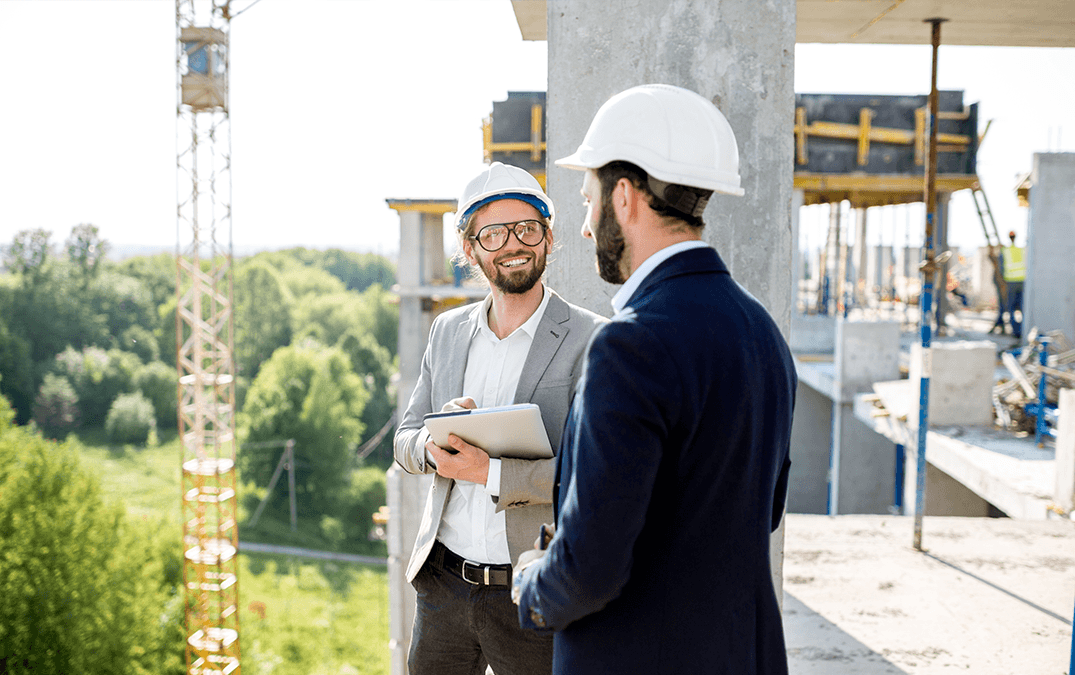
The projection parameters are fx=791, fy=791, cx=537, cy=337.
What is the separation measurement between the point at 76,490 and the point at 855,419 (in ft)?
82.3

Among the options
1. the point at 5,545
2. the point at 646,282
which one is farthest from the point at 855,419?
the point at 5,545

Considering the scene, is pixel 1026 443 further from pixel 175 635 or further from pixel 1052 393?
pixel 175 635

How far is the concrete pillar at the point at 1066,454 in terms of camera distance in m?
6.16

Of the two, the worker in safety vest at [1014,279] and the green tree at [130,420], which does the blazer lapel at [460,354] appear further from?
the green tree at [130,420]

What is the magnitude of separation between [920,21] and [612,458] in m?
3.69

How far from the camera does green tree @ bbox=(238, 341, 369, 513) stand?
2169 inches

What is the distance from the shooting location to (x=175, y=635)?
3069 centimetres

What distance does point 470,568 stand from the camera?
2.26 meters

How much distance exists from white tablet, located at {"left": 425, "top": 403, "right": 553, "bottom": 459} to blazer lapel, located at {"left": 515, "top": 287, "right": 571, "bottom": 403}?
0.15 meters

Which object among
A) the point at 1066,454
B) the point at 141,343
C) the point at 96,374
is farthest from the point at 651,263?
the point at 141,343

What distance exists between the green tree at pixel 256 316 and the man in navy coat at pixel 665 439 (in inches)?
2826

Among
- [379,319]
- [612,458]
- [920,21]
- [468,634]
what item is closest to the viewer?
[612,458]

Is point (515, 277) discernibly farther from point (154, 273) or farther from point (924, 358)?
point (154, 273)

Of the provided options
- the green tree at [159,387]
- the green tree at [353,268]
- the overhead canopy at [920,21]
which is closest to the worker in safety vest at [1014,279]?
the overhead canopy at [920,21]
